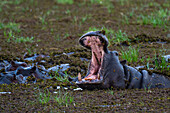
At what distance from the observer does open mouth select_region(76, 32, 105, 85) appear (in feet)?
13.4

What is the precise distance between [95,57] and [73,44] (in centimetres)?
371

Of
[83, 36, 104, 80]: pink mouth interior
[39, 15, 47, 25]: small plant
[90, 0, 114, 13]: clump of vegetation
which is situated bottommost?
[83, 36, 104, 80]: pink mouth interior

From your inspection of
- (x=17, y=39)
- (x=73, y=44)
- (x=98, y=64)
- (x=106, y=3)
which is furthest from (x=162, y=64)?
(x=106, y=3)

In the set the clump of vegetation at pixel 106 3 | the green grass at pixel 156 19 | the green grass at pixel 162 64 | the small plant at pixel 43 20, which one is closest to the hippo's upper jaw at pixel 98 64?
the green grass at pixel 162 64

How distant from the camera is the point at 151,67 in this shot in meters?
5.33

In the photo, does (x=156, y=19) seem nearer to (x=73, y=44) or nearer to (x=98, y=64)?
(x=73, y=44)

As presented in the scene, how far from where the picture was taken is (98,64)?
425 cm

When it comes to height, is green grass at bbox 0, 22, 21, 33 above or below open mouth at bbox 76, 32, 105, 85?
above

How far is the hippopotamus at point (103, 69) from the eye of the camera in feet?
13.4

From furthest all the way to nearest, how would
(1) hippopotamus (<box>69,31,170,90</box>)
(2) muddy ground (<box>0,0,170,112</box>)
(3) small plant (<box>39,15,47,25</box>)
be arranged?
(3) small plant (<box>39,15,47,25</box>)
(1) hippopotamus (<box>69,31,170,90</box>)
(2) muddy ground (<box>0,0,170,112</box>)

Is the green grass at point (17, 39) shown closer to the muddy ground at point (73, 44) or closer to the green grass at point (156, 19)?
the muddy ground at point (73, 44)

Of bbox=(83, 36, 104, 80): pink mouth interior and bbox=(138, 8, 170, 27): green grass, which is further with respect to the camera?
bbox=(138, 8, 170, 27): green grass

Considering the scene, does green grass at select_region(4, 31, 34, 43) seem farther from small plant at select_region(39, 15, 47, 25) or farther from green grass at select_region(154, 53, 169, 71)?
green grass at select_region(154, 53, 169, 71)

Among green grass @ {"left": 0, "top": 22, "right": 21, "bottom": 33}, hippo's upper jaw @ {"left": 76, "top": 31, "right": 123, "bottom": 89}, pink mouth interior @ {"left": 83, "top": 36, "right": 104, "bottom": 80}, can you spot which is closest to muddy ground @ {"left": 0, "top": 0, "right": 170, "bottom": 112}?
green grass @ {"left": 0, "top": 22, "right": 21, "bottom": 33}
